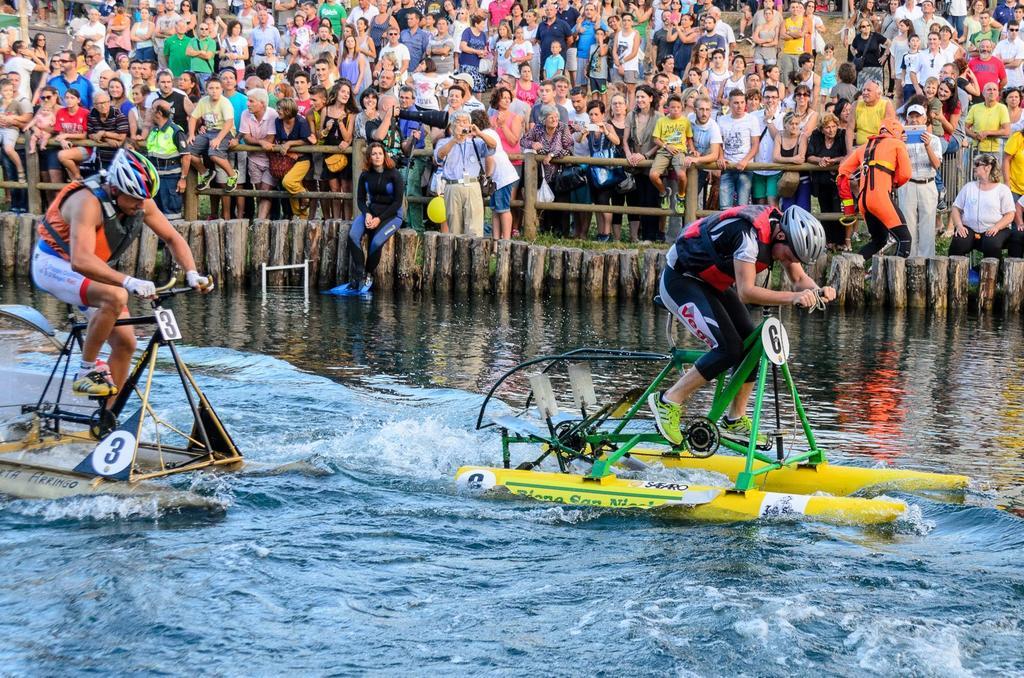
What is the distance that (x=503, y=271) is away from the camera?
63.5 ft

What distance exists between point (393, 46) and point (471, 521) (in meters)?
13.9

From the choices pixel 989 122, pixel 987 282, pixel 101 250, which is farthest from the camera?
pixel 989 122

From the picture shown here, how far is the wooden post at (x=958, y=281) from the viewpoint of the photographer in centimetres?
1780

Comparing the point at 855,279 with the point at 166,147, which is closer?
the point at 855,279

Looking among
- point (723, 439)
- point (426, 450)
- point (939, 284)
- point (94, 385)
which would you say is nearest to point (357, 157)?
point (939, 284)

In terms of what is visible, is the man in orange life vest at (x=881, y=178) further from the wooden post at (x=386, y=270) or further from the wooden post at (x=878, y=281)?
the wooden post at (x=386, y=270)

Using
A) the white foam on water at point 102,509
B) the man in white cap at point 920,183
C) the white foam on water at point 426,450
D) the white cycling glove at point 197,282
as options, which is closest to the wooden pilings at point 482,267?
the man in white cap at point 920,183

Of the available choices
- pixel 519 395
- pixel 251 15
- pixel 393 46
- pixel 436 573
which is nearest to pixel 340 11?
pixel 251 15

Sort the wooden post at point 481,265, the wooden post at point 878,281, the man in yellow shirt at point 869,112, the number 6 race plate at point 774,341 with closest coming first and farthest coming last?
the number 6 race plate at point 774,341
the man in yellow shirt at point 869,112
the wooden post at point 878,281
the wooden post at point 481,265

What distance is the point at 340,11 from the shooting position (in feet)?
78.5

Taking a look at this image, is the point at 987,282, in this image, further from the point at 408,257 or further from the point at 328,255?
the point at 328,255

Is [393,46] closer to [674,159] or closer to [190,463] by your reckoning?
[674,159]

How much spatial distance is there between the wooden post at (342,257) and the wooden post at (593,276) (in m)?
3.62

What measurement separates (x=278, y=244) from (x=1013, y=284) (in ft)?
33.8
